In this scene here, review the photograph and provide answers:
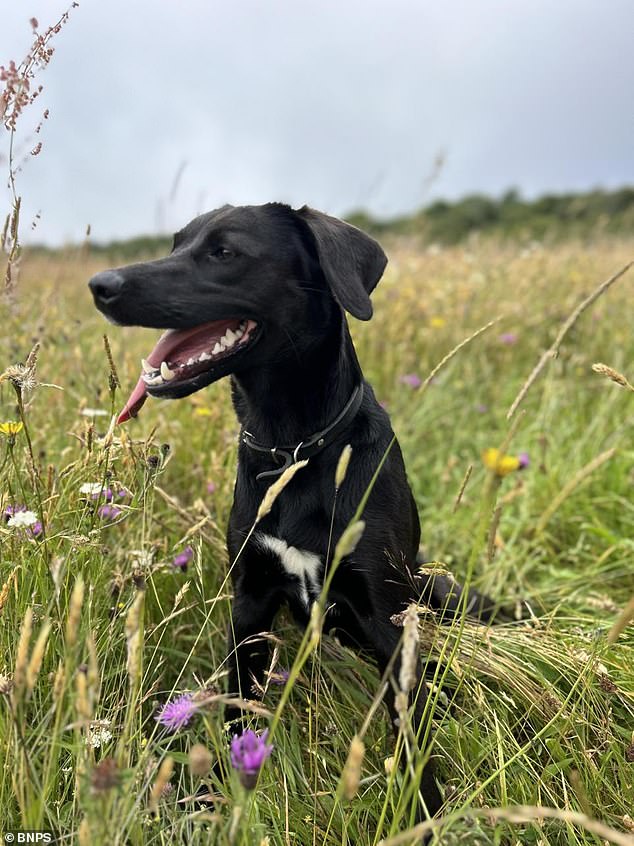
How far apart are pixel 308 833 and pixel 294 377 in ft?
3.50

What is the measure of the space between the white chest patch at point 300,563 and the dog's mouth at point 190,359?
1.44 feet

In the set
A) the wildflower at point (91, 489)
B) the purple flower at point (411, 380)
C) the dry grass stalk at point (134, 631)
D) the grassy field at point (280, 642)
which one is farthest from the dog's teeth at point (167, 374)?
the purple flower at point (411, 380)

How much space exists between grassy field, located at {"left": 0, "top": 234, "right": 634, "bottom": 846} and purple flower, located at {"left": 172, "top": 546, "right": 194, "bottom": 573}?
21 millimetres

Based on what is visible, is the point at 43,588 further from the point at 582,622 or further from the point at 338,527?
the point at 582,622

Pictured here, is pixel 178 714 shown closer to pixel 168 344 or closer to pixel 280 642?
pixel 280 642

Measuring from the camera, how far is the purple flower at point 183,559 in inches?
82.1

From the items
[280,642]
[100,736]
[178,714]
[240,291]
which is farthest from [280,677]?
[240,291]

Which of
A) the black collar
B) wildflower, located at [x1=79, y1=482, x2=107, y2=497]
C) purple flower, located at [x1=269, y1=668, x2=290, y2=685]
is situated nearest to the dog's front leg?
purple flower, located at [x1=269, y1=668, x2=290, y2=685]

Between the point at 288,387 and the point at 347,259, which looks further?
the point at 288,387

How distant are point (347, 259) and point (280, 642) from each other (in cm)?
94

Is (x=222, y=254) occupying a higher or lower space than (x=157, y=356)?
higher

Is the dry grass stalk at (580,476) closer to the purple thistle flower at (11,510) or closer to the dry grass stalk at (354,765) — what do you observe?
the dry grass stalk at (354,765)

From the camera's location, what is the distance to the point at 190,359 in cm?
182

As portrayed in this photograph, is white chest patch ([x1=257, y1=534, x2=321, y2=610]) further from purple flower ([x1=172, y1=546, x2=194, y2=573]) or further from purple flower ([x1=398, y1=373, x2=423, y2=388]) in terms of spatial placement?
purple flower ([x1=398, y1=373, x2=423, y2=388])
